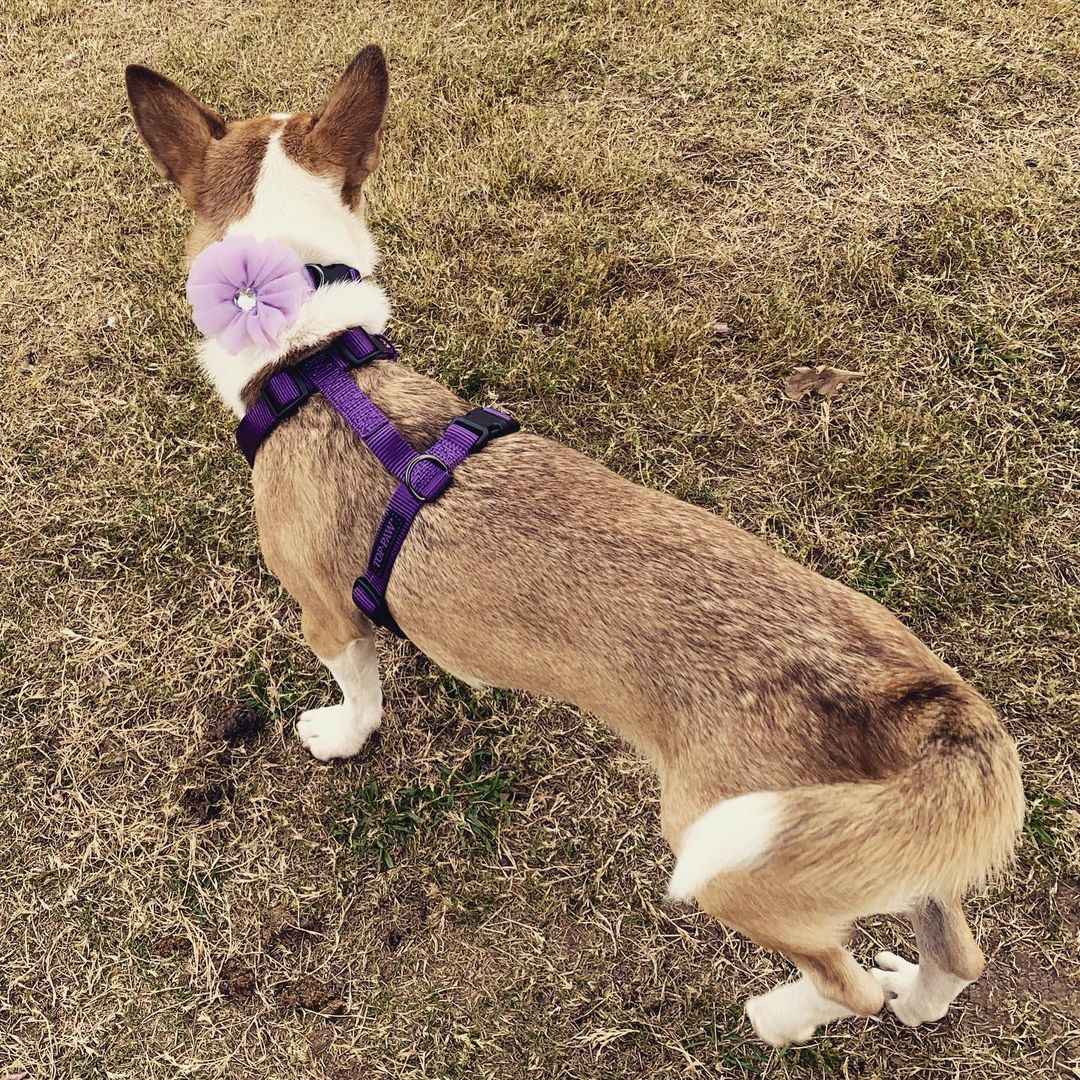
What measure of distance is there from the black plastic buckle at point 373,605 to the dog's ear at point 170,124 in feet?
4.34

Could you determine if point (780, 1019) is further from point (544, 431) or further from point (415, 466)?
point (544, 431)

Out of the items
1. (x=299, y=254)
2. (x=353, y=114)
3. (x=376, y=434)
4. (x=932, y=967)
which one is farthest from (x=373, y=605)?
(x=932, y=967)

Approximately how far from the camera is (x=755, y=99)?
424cm

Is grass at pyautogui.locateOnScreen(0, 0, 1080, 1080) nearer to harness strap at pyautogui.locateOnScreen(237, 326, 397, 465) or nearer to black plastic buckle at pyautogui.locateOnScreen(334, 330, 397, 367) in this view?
harness strap at pyautogui.locateOnScreen(237, 326, 397, 465)

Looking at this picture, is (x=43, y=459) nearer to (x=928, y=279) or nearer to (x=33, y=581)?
(x=33, y=581)

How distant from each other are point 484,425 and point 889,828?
4.53 feet

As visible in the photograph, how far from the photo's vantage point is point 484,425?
2182mm

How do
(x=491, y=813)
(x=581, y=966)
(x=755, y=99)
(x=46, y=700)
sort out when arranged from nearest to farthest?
(x=581, y=966), (x=491, y=813), (x=46, y=700), (x=755, y=99)

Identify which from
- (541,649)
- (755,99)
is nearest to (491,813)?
(541,649)

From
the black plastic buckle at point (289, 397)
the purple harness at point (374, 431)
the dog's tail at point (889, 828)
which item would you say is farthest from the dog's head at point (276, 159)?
the dog's tail at point (889, 828)

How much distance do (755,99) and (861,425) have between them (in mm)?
2079

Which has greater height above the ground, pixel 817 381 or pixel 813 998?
pixel 817 381

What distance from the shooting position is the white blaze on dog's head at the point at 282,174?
2.25 metres

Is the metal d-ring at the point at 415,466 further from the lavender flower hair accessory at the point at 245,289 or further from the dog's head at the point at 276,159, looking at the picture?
the dog's head at the point at 276,159
